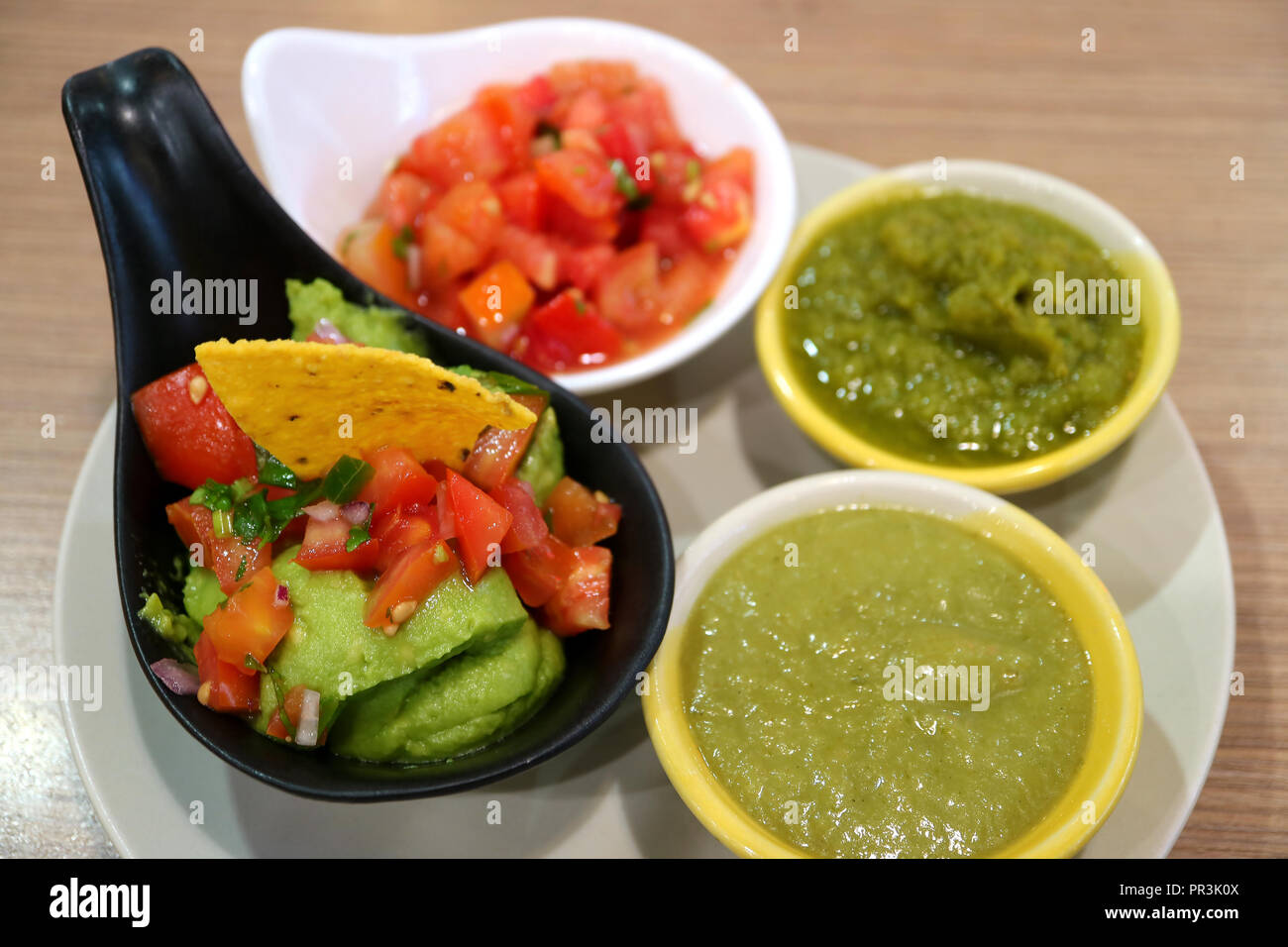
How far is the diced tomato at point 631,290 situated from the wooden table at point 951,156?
1069 millimetres

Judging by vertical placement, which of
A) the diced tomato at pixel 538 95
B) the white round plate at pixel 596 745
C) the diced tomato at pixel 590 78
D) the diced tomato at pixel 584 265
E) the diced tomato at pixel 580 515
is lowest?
the white round plate at pixel 596 745

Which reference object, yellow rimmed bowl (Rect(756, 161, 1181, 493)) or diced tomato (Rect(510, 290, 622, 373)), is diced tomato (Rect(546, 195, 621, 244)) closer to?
diced tomato (Rect(510, 290, 622, 373))

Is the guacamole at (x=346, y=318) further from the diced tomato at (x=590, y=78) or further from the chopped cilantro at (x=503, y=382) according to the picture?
the diced tomato at (x=590, y=78)

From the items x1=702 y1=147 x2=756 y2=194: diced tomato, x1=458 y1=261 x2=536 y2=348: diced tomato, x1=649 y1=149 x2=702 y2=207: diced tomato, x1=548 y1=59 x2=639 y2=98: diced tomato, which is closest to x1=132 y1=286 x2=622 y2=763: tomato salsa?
x1=458 y1=261 x2=536 y2=348: diced tomato

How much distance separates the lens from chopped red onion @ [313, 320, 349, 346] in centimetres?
202

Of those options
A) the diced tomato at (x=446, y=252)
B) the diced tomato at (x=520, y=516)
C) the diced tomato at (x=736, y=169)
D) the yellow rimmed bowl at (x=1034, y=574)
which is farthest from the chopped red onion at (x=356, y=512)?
the diced tomato at (x=736, y=169)

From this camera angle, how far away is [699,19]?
3541 millimetres

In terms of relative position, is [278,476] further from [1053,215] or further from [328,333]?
[1053,215]

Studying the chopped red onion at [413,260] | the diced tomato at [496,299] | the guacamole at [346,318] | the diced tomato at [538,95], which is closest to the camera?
the guacamole at [346,318]

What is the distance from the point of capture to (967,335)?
2.35 metres

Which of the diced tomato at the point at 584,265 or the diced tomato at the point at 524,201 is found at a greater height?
the diced tomato at the point at 524,201

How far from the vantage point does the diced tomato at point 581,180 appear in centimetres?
241

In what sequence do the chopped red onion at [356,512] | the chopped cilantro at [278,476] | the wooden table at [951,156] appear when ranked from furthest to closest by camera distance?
the wooden table at [951,156]
the chopped cilantro at [278,476]
the chopped red onion at [356,512]
